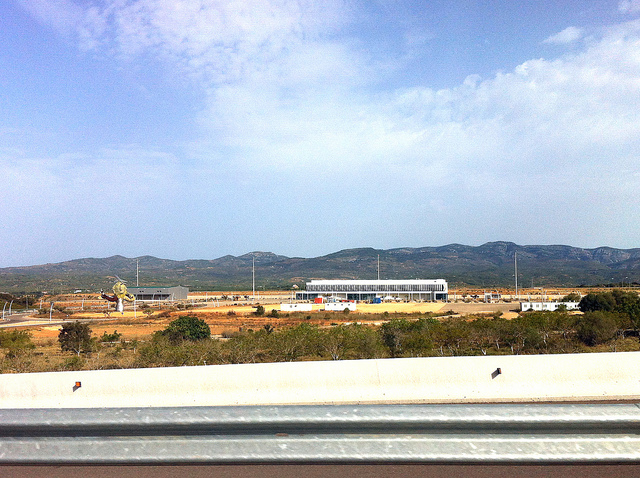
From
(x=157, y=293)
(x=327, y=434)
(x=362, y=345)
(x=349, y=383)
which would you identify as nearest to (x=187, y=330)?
(x=362, y=345)

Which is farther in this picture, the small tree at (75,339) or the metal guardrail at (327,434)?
the small tree at (75,339)

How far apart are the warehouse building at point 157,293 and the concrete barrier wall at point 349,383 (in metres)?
110

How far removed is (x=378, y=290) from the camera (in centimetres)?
11431

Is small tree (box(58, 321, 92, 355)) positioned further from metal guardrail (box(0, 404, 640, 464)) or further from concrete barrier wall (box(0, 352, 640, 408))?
metal guardrail (box(0, 404, 640, 464))

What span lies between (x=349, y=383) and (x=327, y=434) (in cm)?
657

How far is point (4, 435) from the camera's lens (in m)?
4.00

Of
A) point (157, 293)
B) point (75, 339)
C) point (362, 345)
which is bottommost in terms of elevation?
point (157, 293)

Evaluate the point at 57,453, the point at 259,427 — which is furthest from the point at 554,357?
the point at 57,453

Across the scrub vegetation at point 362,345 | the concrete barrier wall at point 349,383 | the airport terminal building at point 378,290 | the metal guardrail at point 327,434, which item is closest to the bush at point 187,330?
the scrub vegetation at point 362,345

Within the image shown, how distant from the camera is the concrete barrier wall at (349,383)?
1012 centimetres

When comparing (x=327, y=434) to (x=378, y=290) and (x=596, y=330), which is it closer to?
(x=596, y=330)

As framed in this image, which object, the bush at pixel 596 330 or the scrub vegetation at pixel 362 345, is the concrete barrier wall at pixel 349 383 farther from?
the bush at pixel 596 330

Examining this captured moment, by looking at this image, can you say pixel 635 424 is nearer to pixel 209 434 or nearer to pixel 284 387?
pixel 209 434

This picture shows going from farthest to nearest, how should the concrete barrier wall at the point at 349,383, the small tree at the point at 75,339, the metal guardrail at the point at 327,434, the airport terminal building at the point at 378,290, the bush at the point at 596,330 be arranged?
the airport terminal building at the point at 378,290
the small tree at the point at 75,339
the bush at the point at 596,330
the concrete barrier wall at the point at 349,383
the metal guardrail at the point at 327,434
